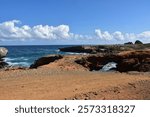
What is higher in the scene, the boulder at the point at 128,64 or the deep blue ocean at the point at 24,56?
the boulder at the point at 128,64

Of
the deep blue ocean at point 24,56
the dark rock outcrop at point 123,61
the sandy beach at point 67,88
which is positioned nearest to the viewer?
the sandy beach at point 67,88

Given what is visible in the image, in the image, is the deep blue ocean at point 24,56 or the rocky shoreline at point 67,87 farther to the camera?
the deep blue ocean at point 24,56

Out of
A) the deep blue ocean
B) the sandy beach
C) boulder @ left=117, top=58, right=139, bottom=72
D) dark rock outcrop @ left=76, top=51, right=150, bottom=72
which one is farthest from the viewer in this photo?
the deep blue ocean

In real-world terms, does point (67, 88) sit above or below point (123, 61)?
below

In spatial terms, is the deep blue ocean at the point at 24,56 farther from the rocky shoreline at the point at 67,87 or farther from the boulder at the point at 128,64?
the rocky shoreline at the point at 67,87

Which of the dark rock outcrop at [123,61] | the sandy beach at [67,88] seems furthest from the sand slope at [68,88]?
the dark rock outcrop at [123,61]

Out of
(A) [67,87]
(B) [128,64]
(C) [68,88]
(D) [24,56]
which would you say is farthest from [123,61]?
(D) [24,56]

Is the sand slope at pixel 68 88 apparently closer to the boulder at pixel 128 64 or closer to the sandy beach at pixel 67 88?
the sandy beach at pixel 67 88

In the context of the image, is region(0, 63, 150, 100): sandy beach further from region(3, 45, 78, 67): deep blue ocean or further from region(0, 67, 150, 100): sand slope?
region(3, 45, 78, 67): deep blue ocean

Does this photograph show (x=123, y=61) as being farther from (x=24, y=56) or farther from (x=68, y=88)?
(x=24, y=56)

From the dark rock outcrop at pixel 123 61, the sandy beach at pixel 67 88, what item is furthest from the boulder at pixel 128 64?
the sandy beach at pixel 67 88

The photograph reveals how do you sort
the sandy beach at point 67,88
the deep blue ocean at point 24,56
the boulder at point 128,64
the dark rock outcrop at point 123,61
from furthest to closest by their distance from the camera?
the deep blue ocean at point 24,56, the boulder at point 128,64, the dark rock outcrop at point 123,61, the sandy beach at point 67,88

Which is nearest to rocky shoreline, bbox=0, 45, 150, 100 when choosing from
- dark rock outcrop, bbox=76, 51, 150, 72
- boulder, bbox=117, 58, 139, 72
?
dark rock outcrop, bbox=76, 51, 150, 72

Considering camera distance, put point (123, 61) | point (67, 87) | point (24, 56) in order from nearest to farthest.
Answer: point (67, 87), point (123, 61), point (24, 56)
